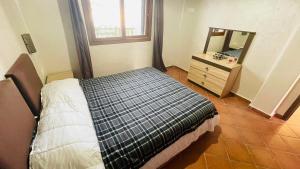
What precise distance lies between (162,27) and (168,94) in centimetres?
192

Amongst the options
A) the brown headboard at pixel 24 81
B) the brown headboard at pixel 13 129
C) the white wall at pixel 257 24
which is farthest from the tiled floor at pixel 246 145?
the brown headboard at pixel 24 81

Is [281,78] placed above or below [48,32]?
below

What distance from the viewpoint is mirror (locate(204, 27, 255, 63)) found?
7.80 feet

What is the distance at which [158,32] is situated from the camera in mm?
3039

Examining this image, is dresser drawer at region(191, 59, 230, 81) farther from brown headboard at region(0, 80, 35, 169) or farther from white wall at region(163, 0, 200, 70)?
brown headboard at region(0, 80, 35, 169)

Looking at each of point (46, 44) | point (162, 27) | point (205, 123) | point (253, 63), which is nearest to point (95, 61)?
point (46, 44)

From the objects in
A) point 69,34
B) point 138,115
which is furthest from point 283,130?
point 69,34

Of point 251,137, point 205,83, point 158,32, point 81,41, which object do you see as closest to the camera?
point 251,137

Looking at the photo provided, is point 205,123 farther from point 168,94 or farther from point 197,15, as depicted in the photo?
point 197,15

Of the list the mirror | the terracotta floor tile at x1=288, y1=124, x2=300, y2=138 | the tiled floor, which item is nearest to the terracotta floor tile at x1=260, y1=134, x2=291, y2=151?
the tiled floor

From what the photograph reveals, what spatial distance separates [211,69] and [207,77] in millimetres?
196

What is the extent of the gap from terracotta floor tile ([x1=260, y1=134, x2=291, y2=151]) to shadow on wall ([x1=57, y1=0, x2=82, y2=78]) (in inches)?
125

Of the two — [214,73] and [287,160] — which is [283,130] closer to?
[287,160]

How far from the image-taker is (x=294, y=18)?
1.83 meters
